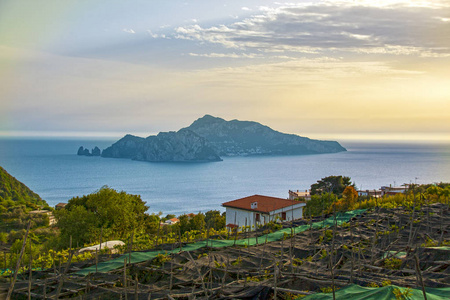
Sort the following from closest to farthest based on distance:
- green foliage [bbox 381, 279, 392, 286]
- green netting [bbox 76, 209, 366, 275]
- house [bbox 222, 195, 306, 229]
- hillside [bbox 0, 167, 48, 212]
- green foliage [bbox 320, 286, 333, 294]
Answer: green foliage [bbox 381, 279, 392, 286], green foliage [bbox 320, 286, 333, 294], green netting [bbox 76, 209, 366, 275], house [bbox 222, 195, 306, 229], hillside [bbox 0, 167, 48, 212]

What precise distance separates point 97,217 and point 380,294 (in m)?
20.9

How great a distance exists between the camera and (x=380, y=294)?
4.57 metres

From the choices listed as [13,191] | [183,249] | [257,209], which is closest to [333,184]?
[257,209]

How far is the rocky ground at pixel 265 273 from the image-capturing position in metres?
6.17

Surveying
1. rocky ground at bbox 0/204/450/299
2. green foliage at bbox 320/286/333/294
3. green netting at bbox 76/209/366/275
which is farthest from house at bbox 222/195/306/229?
green foliage at bbox 320/286/333/294

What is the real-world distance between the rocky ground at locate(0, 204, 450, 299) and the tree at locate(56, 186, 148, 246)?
12.1 meters

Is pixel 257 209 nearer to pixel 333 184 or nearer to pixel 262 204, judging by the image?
pixel 262 204

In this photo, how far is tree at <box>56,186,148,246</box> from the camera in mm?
21391

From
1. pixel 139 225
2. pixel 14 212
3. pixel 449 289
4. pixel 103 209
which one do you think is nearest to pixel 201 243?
pixel 449 289

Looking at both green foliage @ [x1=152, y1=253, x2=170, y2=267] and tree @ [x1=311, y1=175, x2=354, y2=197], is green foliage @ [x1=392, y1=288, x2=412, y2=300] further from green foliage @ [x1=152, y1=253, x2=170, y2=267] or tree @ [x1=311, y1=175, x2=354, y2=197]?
tree @ [x1=311, y1=175, x2=354, y2=197]

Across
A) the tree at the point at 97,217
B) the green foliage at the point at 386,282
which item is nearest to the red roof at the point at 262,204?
the tree at the point at 97,217

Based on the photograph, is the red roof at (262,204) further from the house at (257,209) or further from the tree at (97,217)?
the tree at (97,217)

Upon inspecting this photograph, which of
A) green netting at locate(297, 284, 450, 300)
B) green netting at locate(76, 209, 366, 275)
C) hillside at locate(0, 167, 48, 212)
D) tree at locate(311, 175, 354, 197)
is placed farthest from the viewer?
hillside at locate(0, 167, 48, 212)

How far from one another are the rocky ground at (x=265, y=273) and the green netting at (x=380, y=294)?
0.25 m
